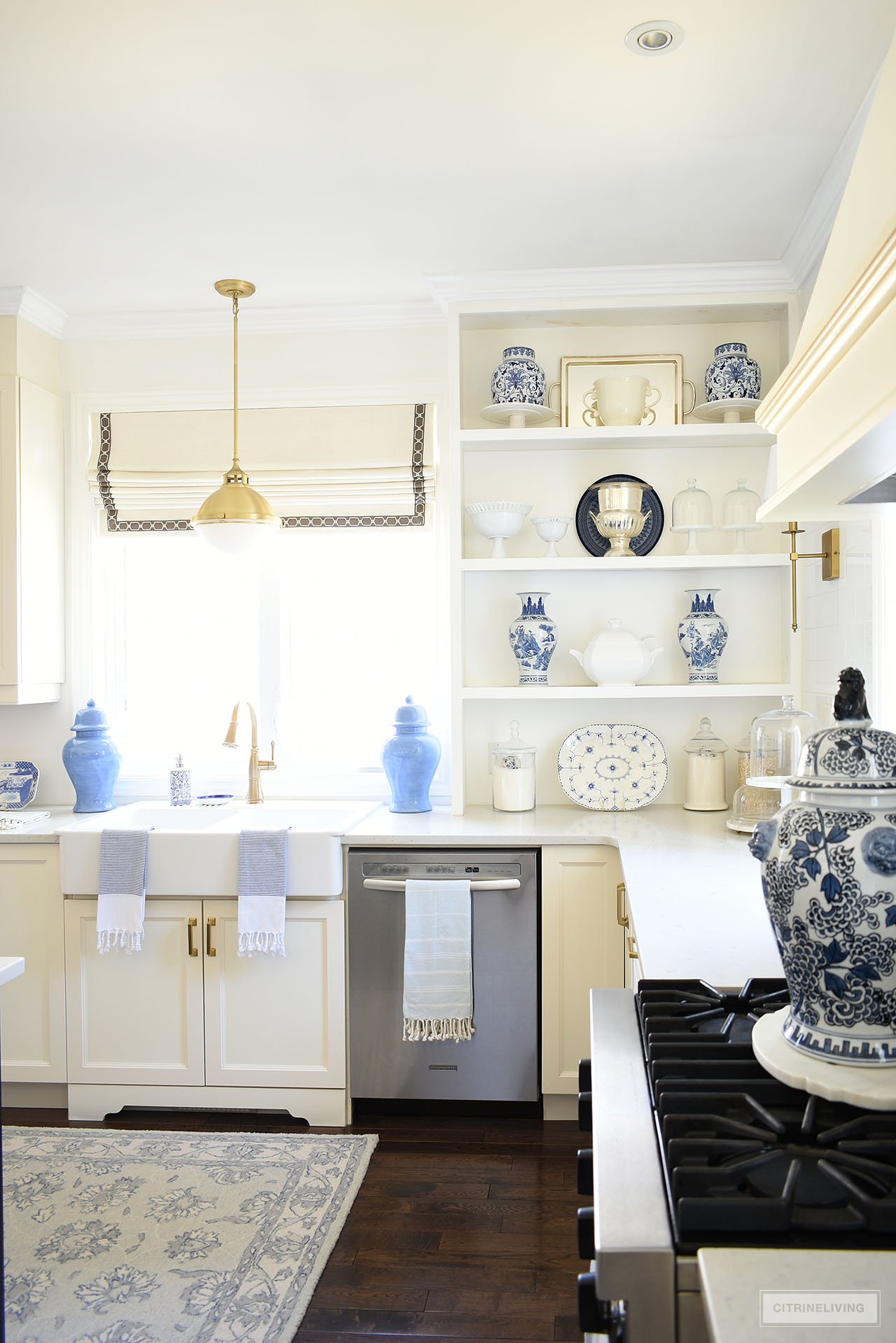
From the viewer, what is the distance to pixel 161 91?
225cm

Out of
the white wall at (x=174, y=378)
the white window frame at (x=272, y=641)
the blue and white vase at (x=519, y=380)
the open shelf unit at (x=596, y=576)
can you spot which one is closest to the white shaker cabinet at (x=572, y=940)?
the open shelf unit at (x=596, y=576)

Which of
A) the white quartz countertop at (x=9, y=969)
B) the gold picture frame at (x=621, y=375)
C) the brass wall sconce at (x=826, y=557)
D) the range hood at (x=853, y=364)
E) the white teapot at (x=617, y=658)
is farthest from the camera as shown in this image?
the gold picture frame at (x=621, y=375)

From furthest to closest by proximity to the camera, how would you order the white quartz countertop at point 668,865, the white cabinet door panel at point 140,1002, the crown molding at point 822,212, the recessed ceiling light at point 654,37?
1. the white cabinet door panel at point 140,1002
2. the crown molding at point 822,212
3. the recessed ceiling light at point 654,37
4. the white quartz countertop at point 668,865

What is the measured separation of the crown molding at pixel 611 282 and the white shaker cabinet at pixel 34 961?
221 cm

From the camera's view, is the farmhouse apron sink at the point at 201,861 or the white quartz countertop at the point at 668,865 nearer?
the white quartz countertop at the point at 668,865

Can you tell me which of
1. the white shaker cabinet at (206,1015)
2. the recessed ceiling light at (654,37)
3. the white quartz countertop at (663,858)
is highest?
the recessed ceiling light at (654,37)

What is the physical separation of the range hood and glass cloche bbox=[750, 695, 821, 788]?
1533 millimetres

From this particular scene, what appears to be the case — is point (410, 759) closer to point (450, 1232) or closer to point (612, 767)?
point (612, 767)

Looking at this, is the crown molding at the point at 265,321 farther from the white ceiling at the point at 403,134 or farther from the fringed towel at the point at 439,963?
the fringed towel at the point at 439,963

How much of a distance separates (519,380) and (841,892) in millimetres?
2542

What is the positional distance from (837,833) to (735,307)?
8.74ft

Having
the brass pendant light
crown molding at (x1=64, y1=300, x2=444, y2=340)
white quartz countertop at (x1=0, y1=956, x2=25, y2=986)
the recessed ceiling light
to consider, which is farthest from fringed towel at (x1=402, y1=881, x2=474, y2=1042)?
the recessed ceiling light

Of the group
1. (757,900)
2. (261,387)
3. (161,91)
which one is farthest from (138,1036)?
(161,91)

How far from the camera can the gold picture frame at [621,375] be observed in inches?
136
